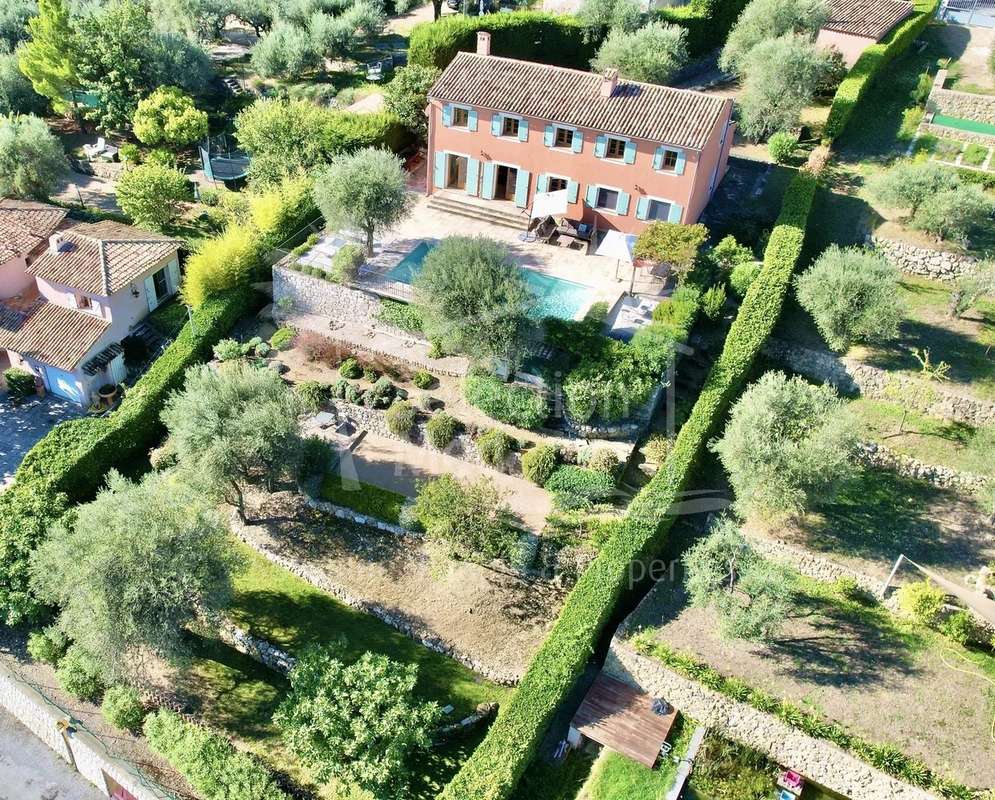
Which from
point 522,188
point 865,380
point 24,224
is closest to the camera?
point 865,380

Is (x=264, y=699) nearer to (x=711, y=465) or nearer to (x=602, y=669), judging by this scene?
(x=602, y=669)

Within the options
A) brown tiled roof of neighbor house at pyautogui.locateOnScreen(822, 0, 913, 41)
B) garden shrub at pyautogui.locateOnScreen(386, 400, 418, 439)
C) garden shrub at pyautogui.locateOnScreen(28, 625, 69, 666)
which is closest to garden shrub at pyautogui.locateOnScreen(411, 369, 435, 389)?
garden shrub at pyautogui.locateOnScreen(386, 400, 418, 439)

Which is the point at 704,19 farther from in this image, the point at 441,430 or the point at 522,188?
the point at 441,430

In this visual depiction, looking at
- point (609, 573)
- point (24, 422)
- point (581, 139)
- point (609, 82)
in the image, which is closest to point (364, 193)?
point (581, 139)

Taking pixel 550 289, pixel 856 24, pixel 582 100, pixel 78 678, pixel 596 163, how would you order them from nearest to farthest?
1. pixel 78 678
2. pixel 550 289
3. pixel 596 163
4. pixel 582 100
5. pixel 856 24

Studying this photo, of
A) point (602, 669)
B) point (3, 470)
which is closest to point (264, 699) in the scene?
point (602, 669)
